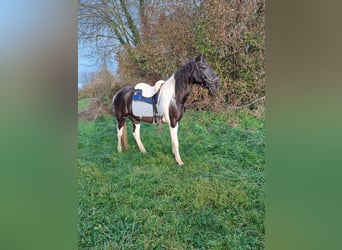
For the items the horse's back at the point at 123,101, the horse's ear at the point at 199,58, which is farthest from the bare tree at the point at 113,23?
the horse's ear at the point at 199,58

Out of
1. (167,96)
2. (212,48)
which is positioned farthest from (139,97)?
(212,48)

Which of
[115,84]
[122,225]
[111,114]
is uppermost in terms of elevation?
[115,84]

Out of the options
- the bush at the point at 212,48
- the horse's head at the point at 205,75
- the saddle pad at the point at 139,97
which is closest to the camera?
the bush at the point at 212,48

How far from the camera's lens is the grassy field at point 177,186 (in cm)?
173

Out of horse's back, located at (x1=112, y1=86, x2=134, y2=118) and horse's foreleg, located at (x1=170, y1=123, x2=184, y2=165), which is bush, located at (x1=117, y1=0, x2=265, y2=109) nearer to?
horse's back, located at (x1=112, y1=86, x2=134, y2=118)

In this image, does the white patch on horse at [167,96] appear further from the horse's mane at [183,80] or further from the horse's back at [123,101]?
the horse's back at [123,101]

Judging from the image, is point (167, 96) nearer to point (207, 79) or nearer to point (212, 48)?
point (207, 79)

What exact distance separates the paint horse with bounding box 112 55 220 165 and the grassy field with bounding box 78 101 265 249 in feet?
0.12

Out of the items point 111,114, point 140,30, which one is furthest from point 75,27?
point 111,114
